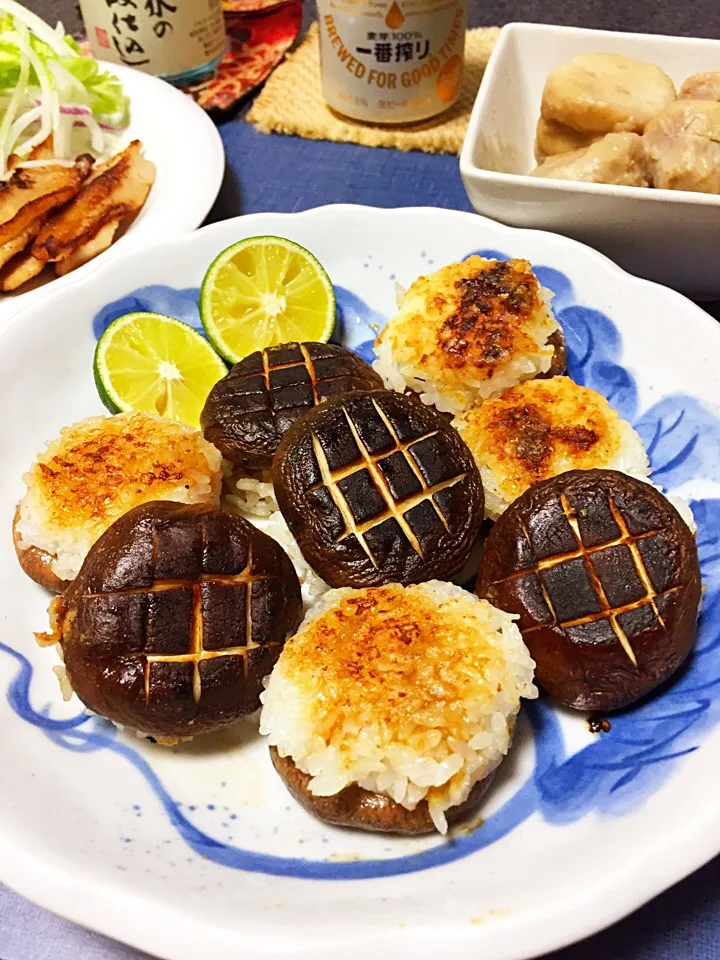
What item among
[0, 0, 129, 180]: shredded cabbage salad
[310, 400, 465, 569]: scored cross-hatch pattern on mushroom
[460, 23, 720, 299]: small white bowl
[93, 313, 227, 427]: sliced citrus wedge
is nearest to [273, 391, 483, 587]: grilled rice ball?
[310, 400, 465, 569]: scored cross-hatch pattern on mushroom

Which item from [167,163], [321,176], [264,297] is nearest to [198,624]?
[264,297]

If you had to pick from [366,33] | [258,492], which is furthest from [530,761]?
[366,33]

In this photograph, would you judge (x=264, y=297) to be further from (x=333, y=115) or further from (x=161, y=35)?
(x=161, y=35)

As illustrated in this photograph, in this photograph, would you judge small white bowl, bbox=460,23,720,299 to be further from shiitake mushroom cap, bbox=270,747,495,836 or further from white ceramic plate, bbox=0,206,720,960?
shiitake mushroom cap, bbox=270,747,495,836

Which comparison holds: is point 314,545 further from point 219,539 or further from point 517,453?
point 517,453

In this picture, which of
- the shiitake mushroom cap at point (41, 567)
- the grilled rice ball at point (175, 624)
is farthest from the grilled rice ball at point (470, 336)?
the shiitake mushroom cap at point (41, 567)

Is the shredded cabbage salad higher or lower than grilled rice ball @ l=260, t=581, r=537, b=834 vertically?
higher

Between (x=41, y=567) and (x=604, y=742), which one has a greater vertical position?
(x=41, y=567)
